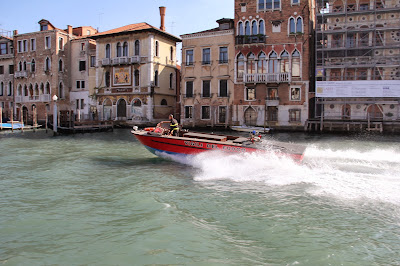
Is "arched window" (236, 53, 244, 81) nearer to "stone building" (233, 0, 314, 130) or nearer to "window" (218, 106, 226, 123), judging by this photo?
"stone building" (233, 0, 314, 130)

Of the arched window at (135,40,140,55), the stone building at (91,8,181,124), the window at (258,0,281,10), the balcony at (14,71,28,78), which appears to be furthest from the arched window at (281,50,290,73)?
the balcony at (14,71,28,78)

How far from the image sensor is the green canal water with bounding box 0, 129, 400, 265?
15.7 feet

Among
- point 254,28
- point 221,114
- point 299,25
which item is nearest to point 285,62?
point 299,25

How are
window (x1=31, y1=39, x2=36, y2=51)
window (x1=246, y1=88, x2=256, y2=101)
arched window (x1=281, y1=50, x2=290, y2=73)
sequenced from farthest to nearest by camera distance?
window (x1=31, y1=39, x2=36, y2=51), window (x1=246, y1=88, x2=256, y2=101), arched window (x1=281, y1=50, x2=290, y2=73)

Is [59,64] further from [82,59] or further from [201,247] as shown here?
[201,247]

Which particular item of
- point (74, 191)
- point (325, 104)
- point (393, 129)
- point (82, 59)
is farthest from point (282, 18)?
point (74, 191)

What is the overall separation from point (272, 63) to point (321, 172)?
20399mm

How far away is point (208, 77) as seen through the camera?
30828 millimetres

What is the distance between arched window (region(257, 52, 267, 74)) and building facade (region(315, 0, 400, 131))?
434 centimetres

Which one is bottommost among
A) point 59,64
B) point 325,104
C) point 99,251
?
point 99,251

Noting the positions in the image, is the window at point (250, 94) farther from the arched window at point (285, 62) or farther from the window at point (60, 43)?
the window at point (60, 43)

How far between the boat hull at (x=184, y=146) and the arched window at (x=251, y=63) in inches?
721

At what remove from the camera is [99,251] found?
4.88 meters

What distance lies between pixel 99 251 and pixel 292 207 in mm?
3791
